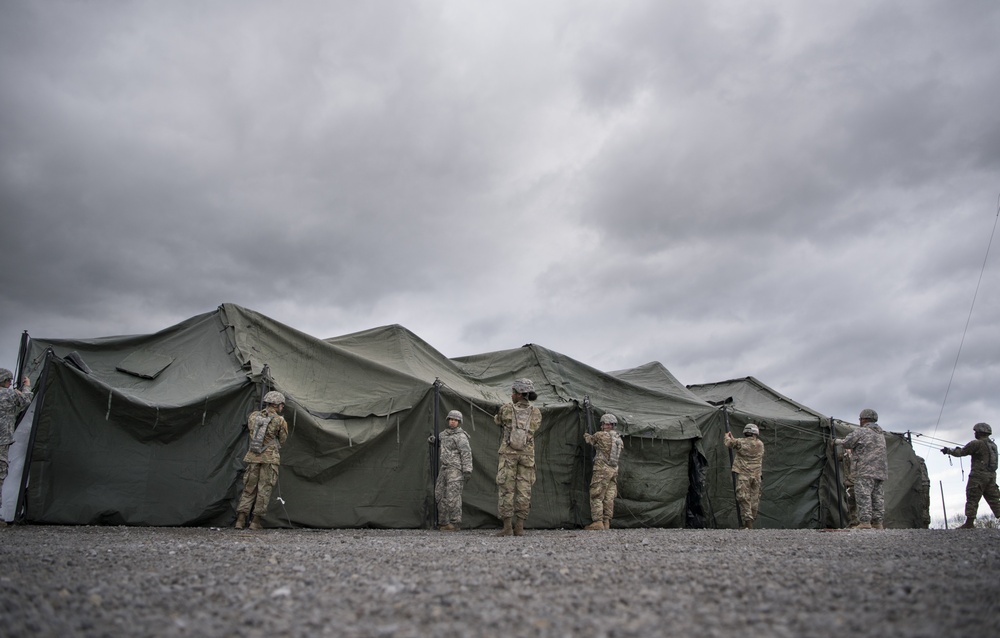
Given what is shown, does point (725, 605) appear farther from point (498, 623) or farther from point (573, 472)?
point (573, 472)

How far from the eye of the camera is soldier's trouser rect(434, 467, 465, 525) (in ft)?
29.7

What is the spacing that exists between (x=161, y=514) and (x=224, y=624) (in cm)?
608

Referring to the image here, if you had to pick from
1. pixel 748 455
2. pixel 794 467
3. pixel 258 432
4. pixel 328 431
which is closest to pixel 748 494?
pixel 748 455

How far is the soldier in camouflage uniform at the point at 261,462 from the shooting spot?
25.9 ft

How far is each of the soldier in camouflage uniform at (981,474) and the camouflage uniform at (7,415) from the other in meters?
13.7

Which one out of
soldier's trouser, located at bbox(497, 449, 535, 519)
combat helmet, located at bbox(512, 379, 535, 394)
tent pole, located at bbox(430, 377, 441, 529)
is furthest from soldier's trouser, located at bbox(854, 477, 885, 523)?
tent pole, located at bbox(430, 377, 441, 529)

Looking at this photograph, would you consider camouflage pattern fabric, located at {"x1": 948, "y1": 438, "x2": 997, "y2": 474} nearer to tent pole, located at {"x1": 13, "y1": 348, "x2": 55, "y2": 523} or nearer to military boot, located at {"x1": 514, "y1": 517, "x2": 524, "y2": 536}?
military boot, located at {"x1": 514, "y1": 517, "x2": 524, "y2": 536}

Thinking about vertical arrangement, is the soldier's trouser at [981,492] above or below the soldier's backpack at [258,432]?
below

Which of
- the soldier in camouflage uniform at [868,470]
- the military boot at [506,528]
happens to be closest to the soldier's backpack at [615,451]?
the military boot at [506,528]

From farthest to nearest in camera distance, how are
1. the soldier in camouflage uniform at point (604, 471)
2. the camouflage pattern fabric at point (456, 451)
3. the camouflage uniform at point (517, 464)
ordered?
the soldier in camouflage uniform at point (604, 471), the camouflage pattern fabric at point (456, 451), the camouflage uniform at point (517, 464)

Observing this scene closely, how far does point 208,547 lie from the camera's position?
560cm

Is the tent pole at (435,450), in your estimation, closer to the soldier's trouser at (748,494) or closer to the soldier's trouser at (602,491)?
the soldier's trouser at (602,491)

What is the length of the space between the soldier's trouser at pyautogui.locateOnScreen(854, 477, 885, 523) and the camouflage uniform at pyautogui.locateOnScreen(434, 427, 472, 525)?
6.02 m

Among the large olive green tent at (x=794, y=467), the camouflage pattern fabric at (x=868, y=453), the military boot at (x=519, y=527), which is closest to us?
the military boot at (x=519, y=527)
